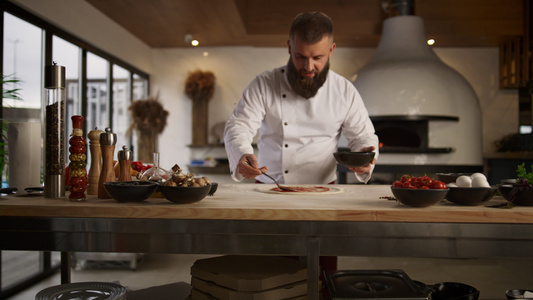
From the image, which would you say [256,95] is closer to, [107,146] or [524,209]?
[107,146]

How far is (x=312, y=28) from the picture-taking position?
2207 millimetres

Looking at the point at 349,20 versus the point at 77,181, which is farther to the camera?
the point at 349,20

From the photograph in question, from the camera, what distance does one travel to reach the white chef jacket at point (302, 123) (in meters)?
2.53

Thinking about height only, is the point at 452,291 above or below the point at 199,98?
below

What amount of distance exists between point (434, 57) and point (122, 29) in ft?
11.7

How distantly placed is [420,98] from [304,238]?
13.9 ft

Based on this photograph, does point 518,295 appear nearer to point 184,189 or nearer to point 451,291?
point 451,291

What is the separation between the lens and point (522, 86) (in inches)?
223

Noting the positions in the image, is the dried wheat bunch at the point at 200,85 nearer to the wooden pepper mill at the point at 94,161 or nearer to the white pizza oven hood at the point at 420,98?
the white pizza oven hood at the point at 420,98

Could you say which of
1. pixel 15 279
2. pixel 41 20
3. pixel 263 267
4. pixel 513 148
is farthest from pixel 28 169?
pixel 513 148

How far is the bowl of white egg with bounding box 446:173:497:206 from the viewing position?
1308mm

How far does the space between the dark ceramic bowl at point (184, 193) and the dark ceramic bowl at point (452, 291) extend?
0.83 meters

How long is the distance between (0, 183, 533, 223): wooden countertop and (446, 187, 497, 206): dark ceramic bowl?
0.02 metres

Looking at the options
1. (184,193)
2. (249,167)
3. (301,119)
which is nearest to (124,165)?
(184,193)
